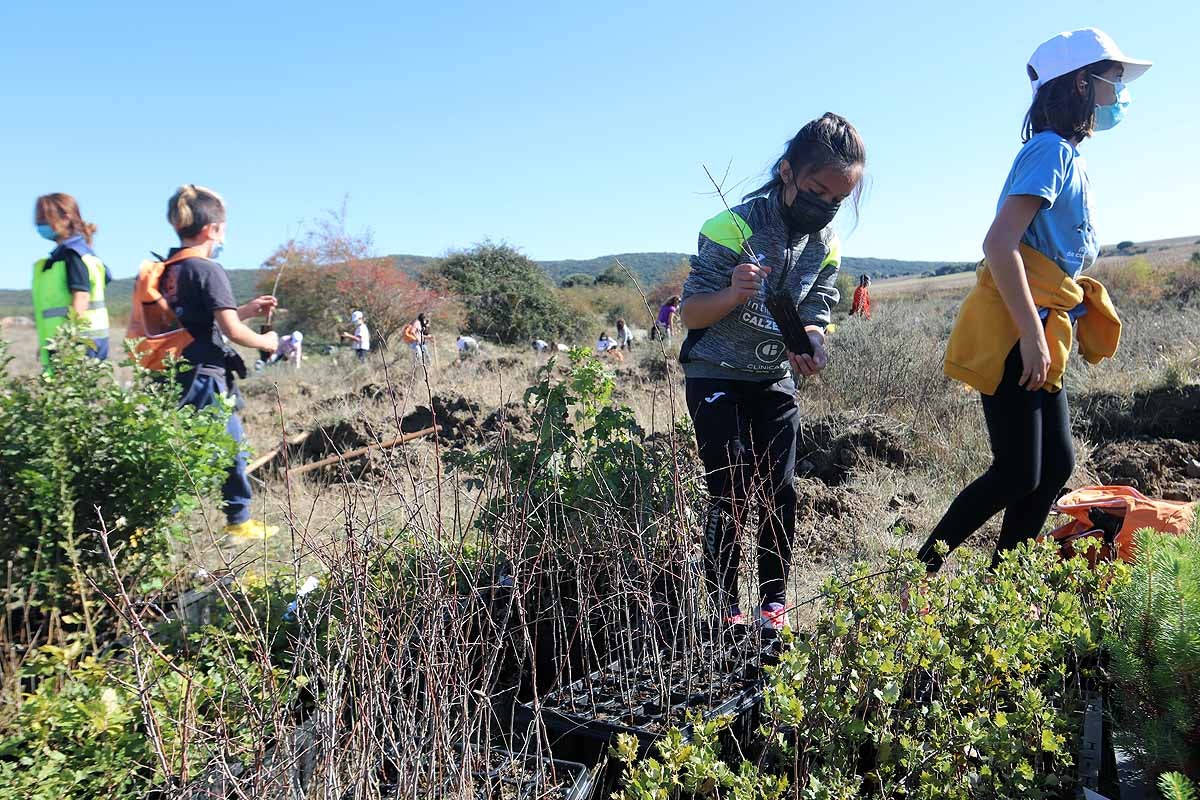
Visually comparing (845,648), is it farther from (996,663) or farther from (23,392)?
Answer: (23,392)

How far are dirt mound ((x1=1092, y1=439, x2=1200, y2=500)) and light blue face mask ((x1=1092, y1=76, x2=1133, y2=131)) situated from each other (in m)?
2.42

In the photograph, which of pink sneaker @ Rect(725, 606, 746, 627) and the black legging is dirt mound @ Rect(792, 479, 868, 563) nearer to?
the black legging

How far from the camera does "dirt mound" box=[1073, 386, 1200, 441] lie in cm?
541

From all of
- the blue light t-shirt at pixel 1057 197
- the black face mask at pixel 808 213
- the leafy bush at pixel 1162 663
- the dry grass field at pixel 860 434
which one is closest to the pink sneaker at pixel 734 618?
the dry grass field at pixel 860 434

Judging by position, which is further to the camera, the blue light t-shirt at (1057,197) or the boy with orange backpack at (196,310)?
the boy with orange backpack at (196,310)

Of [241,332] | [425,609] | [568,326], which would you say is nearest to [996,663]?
[425,609]

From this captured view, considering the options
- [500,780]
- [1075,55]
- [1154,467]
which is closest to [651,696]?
[500,780]

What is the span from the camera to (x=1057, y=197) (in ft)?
8.29

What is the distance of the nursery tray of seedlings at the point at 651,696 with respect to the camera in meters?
1.99

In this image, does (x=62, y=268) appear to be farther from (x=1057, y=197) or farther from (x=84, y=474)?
(x=1057, y=197)

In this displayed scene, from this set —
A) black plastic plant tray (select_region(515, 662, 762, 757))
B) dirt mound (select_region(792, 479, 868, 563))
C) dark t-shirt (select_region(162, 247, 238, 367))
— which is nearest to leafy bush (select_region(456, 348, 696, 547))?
black plastic plant tray (select_region(515, 662, 762, 757))

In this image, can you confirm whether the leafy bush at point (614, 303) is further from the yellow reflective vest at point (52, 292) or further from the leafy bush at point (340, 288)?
the yellow reflective vest at point (52, 292)

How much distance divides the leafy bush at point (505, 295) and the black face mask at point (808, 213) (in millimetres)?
17408

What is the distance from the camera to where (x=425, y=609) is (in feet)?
5.44
